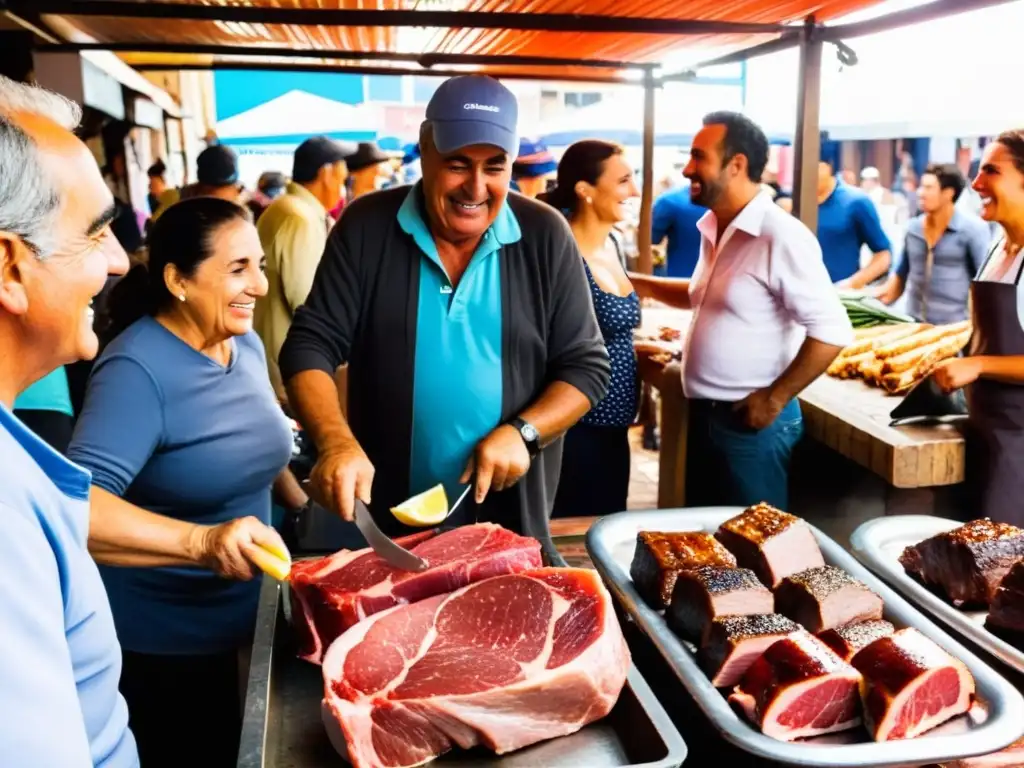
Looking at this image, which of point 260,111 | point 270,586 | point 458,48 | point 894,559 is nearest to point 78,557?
point 270,586

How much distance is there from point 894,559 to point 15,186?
1.90 meters

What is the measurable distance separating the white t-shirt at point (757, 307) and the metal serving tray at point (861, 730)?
1676mm

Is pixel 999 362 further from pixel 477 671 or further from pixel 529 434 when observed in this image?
pixel 477 671

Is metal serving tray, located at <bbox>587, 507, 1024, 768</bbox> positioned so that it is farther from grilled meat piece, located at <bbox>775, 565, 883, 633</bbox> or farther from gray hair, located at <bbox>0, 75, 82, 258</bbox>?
gray hair, located at <bbox>0, 75, 82, 258</bbox>

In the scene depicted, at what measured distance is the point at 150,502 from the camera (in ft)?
7.95

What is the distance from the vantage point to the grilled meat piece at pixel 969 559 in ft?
6.26

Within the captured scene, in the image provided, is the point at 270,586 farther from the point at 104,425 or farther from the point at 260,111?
the point at 260,111

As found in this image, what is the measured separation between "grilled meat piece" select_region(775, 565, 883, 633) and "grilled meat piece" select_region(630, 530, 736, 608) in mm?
175

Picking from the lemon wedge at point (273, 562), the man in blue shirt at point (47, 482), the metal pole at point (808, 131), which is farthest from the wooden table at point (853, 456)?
the man in blue shirt at point (47, 482)

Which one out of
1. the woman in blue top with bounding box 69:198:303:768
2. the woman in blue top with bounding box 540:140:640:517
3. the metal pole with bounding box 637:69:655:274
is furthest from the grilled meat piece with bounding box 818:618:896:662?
the metal pole with bounding box 637:69:655:274

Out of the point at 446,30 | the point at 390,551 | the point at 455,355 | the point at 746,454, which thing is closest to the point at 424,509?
the point at 390,551

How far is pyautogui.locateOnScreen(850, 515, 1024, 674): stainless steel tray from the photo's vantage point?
176cm

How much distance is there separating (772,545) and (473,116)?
1316mm

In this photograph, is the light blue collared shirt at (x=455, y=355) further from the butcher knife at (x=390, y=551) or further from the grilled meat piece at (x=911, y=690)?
the grilled meat piece at (x=911, y=690)
